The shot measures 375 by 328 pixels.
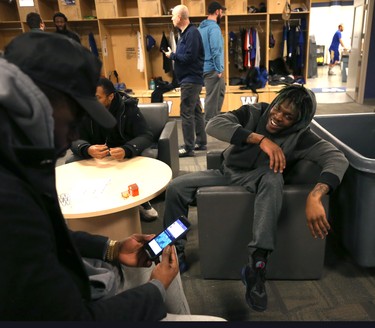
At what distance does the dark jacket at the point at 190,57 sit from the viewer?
3.73m

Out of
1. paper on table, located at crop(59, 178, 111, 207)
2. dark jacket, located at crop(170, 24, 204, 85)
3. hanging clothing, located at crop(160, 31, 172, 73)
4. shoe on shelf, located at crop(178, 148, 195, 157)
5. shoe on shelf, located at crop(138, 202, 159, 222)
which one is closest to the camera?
paper on table, located at crop(59, 178, 111, 207)

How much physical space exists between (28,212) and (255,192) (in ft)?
4.42

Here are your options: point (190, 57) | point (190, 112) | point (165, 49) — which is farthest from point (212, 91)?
point (165, 49)

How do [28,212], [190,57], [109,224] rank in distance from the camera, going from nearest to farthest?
[28,212] < [109,224] < [190,57]

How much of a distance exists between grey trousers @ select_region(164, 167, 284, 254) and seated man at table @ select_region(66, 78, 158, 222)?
1.69ft

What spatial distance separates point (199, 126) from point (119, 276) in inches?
120

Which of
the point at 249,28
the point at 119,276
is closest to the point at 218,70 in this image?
the point at 249,28

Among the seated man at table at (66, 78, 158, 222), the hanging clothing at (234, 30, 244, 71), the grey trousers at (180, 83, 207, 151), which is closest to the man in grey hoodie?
the seated man at table at (66, 78, 158, 222)

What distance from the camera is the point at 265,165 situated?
1.91 meters

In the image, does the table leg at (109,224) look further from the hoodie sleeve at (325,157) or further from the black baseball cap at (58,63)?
the black baseball cap at (58,63)

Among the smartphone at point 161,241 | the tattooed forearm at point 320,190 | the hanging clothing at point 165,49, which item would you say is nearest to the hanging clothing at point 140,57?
the hanging clothing at point 165,49

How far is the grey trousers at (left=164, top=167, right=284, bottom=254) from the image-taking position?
172 centimetres

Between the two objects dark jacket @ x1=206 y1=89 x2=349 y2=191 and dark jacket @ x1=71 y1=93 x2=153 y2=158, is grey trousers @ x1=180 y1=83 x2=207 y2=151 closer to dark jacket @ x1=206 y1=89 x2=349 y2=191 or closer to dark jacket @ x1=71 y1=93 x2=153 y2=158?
dark jacket @ x1=71 y1=93 x2=153 y2=158

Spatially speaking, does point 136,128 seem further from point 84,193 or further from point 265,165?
→ point 265,165
